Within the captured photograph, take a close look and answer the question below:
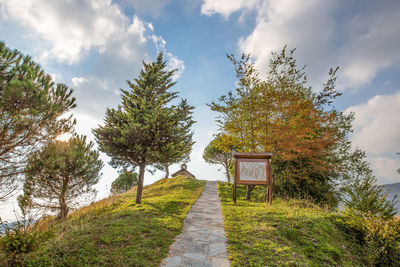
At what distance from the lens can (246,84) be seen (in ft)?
40.0

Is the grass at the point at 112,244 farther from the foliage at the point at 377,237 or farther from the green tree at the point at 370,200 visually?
the green tree at the point at 370,200

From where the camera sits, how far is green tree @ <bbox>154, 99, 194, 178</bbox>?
→ 10453 mm

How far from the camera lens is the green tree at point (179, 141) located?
1045 cm

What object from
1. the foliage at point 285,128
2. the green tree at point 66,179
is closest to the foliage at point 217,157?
the foliage at point 285,128

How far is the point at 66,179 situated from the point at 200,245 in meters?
7.77

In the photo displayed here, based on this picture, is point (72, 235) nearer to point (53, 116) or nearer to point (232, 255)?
point (53, 116)

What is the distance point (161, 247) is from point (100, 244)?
1528 mm

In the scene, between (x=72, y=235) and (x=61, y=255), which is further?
(x=72, y=235)

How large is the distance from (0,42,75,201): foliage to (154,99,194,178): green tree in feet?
16.6

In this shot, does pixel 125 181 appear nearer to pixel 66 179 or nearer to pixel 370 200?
pixel 66 179

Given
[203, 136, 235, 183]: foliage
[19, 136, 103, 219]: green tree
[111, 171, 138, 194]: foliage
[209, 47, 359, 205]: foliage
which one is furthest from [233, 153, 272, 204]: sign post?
[111, 171, 138, 194]: foliage

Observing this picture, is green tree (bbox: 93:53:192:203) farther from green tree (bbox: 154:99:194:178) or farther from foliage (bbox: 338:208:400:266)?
foliage (bbox: 338:208:400:266)

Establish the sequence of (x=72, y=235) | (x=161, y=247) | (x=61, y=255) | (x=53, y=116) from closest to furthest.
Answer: (x=61, y=255) → (x=161, y=247) → (x=72, y=235) → (x=53, y=116)

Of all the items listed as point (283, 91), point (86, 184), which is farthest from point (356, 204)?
point (86, 184)
